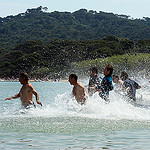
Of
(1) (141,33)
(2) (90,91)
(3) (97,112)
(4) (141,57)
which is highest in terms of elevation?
(1) (141,33)

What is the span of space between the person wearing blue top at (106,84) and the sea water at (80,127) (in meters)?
0.18

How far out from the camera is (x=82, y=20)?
577ft

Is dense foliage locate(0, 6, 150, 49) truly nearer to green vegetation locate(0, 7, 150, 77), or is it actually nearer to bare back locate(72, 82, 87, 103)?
green vegetation locate(0, 7, 150, 77)

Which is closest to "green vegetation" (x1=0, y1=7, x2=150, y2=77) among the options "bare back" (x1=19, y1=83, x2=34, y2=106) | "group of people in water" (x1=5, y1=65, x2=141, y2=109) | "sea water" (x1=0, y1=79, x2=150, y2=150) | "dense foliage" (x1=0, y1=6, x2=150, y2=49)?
"dense foliage" (x1=0, y1=6, x2=150, y2=49)

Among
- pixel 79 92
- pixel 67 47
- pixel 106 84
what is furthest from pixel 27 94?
pixel 67 47

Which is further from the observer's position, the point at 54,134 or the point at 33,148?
the point at 54,134

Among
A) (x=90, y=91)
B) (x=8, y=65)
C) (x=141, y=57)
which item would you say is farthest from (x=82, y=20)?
(x=90, y=91)

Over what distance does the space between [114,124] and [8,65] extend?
7802cm

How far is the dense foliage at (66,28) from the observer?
130875 mm

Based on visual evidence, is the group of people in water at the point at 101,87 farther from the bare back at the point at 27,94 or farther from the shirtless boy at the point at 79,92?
the bare back at the point at 27,94

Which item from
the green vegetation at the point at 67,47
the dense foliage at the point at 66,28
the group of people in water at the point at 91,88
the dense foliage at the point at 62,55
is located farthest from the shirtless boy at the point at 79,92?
the dense foliage at the point at 66,28

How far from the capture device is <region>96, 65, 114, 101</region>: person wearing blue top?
895 centimetres

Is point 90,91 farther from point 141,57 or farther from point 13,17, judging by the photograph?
point 13,17

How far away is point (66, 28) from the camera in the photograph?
146750 mm
